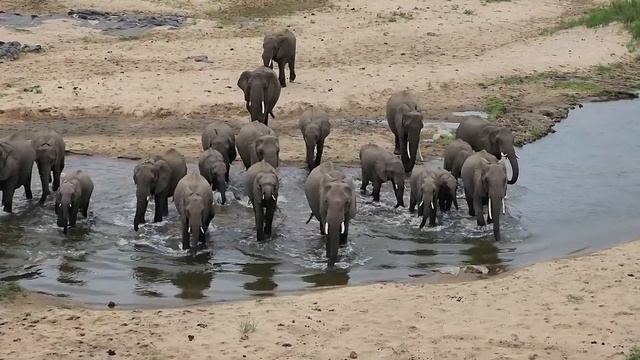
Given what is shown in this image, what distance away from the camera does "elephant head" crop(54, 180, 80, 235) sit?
15875 millimetres

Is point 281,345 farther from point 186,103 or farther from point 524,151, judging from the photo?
point 186,103

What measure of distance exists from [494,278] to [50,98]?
13912 mm

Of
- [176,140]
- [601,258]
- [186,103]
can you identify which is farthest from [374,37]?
[601,258]

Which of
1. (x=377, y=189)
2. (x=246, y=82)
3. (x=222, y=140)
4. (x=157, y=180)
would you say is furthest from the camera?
(x=246, y=82)

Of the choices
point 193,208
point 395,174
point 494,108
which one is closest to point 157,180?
point 193,208

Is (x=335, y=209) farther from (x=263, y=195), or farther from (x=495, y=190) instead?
(x=495, y=190)

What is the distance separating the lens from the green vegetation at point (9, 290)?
13121mm

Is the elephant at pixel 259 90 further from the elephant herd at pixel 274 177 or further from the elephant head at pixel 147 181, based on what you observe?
the elephant head at pixel 147 181

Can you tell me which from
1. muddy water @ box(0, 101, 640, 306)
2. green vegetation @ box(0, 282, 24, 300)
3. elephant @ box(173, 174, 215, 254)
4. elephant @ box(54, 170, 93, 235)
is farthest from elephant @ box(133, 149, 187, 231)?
green vegetation @ box(0, 282, 24, 300)

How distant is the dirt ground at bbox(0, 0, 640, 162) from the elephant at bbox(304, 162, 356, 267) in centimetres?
507

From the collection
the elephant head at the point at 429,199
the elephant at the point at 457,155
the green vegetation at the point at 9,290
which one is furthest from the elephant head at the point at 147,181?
the elephant at the point at 457,155

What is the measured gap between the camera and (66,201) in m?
15.9

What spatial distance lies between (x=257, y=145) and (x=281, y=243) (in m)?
2.95

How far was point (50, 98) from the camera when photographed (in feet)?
79.1
